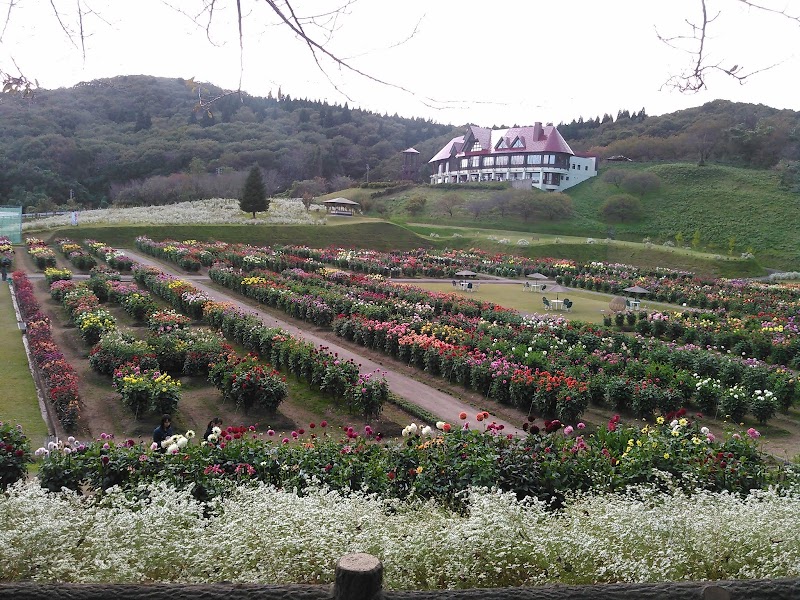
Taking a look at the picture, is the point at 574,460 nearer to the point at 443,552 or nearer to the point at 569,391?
the point at 443,552

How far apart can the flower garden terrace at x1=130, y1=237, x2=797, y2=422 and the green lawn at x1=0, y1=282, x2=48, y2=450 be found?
4790mm

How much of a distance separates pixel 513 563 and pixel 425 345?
10.1m

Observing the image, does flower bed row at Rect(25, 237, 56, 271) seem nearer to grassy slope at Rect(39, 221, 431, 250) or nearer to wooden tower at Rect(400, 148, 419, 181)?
grassy slope at Rect(39, 221, 431, 250)

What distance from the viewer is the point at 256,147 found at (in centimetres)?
7338

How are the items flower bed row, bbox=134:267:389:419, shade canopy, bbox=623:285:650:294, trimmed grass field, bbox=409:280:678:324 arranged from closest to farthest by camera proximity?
flower bed row, bbox=134:267:389:419 < trimmed grass field, bbox=409:280:678:324 < shade canopy, bbox=623:285:650:294

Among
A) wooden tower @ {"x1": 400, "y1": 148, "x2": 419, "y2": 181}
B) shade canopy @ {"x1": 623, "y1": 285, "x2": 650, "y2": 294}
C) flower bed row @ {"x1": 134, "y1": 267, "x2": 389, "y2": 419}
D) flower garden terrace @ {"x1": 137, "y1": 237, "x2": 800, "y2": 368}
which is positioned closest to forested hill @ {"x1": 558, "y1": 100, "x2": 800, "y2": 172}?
wooden tower @ {"x1": 400, "y1": 148, "x2": 419, "y2": 181}

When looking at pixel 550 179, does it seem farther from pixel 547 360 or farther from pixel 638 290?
pixel 547 360

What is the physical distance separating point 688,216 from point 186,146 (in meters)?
52.1

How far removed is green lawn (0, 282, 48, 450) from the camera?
32.1 ft

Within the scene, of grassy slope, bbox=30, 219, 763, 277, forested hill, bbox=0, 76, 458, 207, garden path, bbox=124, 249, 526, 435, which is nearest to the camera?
garden path, bbox=124, 249, 526, 435

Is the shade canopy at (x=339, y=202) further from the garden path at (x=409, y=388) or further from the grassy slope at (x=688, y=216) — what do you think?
the garden path at (x=409, y=388)

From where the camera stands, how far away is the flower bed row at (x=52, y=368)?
32.1 feet

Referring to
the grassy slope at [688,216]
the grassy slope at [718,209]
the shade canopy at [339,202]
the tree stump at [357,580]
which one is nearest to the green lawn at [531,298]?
the grassy slope at [688,216]

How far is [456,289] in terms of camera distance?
2720 cm
